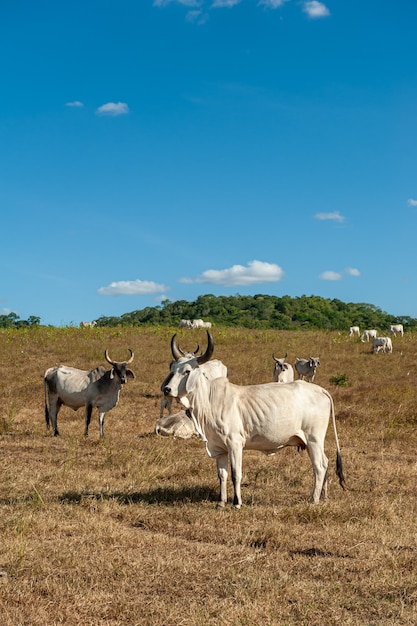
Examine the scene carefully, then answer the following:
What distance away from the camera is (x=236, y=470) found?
7.73m

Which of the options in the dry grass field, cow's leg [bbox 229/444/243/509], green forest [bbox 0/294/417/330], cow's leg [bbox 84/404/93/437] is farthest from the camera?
green forest [bbox 0/294/417/330]

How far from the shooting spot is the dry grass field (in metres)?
4.76

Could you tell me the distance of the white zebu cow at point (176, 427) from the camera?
12.7m

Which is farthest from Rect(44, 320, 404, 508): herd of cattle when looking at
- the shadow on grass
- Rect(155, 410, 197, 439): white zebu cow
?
Rect(155, 410, 197, 439): white zebu cow

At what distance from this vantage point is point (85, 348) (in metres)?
26.5

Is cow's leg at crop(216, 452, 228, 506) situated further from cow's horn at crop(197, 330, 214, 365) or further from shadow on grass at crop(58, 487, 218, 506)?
cow's horn at crop(197, 330, 214, 365)

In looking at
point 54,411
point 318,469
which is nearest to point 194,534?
point 318,469

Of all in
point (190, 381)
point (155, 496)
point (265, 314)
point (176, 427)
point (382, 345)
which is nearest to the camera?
point (190, 381)

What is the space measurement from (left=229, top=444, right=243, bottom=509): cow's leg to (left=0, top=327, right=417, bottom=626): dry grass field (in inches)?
5.0

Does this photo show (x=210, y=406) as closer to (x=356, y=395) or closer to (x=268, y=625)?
(x=268, y=625)

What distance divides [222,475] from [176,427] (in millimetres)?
4842

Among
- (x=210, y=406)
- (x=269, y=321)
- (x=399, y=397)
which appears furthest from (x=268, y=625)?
(x=269, y=321)

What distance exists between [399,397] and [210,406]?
10.5m

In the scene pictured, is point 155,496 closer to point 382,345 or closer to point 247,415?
point 247,415
